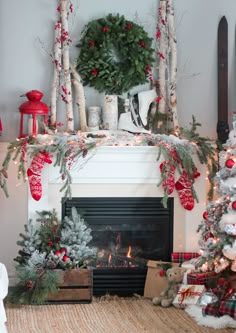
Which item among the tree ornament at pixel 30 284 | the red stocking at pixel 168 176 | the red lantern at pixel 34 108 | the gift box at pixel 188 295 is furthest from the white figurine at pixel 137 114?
the tree ornament at pixel 30 284

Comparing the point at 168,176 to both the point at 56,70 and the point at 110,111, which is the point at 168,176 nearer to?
the point at 110,111

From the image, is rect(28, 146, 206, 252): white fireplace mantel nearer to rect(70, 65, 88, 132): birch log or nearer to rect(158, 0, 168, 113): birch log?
rect(70, 65, 88, 132): birch log

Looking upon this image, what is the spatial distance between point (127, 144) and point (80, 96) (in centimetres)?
56

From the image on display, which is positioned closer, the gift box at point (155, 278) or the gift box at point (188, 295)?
the gift box at point (188, 295)

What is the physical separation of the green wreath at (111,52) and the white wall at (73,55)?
142mm

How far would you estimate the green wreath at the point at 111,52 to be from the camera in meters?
5.21

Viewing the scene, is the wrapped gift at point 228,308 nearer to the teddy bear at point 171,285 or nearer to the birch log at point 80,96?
the teddy bear at point 171,285

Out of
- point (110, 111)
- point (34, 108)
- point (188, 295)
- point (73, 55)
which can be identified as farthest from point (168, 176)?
point (73, 55)

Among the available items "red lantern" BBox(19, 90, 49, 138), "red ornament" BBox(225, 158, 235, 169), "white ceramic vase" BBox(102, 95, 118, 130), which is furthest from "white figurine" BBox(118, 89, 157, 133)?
"red ornament" BBox(225, 158, 235, 169)

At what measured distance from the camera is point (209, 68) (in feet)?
17.9

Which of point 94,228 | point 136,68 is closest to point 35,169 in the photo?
point 94,228

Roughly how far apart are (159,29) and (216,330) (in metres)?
2.43

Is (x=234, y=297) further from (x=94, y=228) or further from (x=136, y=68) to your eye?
(x=136, y=68)

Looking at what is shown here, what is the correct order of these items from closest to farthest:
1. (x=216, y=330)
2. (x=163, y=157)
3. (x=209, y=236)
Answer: (x=216, y=330)
(x=209, y=236)
(x=163, y=157)
